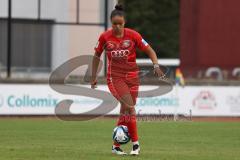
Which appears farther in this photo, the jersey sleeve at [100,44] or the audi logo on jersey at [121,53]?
the jersey sleeve at [100,44]

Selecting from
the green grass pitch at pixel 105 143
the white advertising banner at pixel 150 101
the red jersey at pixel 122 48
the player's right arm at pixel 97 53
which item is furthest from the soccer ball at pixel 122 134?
the white advertising banner at pixel 150 101

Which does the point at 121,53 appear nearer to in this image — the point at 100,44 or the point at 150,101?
the point at 100,44

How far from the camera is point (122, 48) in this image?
12.4m

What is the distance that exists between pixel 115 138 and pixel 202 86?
60.3 ft

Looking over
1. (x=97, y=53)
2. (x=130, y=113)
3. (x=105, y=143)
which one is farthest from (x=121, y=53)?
(x=105, y=143)

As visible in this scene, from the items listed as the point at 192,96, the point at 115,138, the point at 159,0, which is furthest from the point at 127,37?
the point at 159,0

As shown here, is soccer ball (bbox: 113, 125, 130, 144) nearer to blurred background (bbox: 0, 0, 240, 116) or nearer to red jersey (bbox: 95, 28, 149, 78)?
red jersey (bbox: 95, 28, 149, 78)

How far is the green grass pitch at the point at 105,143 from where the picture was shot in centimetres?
1221

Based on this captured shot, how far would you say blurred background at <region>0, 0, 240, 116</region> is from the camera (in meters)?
30.4

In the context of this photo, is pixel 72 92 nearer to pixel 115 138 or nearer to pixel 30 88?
pixel 30 88

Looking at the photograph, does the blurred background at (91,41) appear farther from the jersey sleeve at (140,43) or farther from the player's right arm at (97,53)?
the jersey sleeve at (140,43)

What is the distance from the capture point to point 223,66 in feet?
174

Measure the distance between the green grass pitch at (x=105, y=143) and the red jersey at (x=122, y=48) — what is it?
142 cm

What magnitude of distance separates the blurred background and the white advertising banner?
0.04 m
